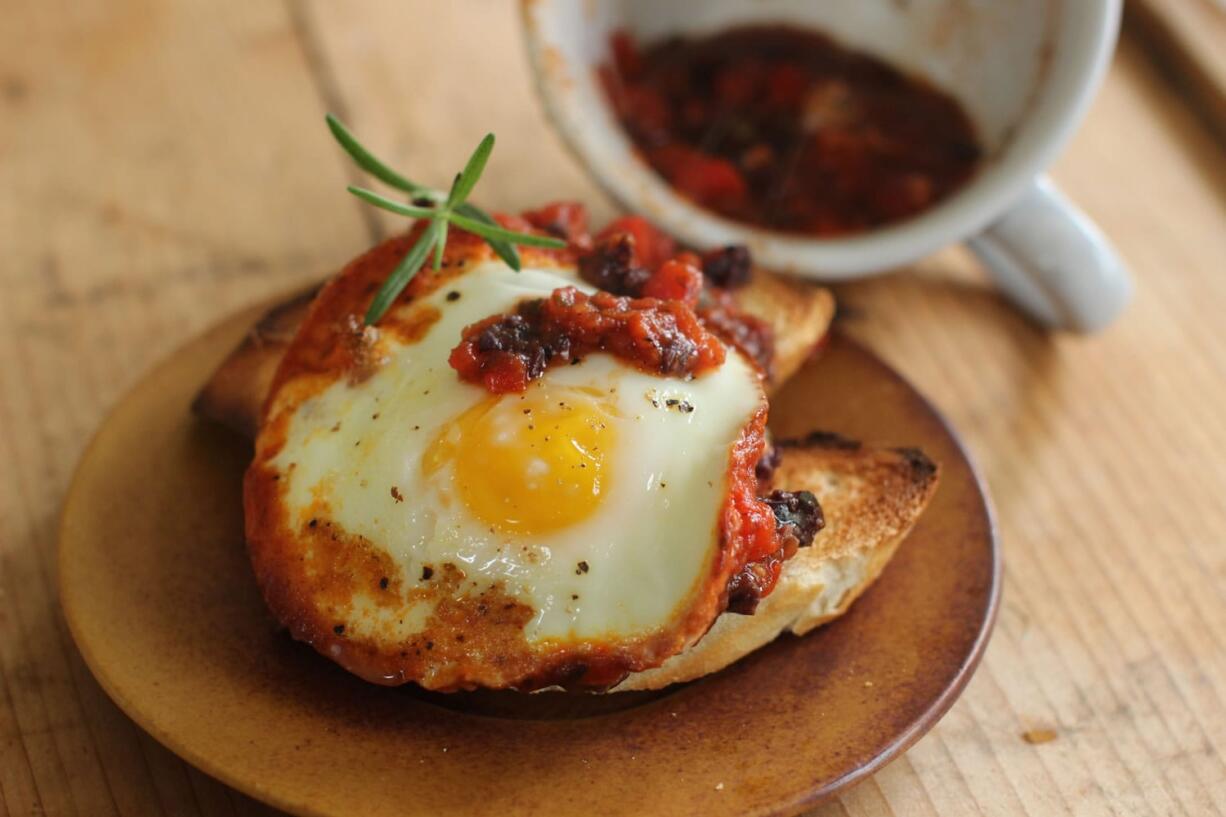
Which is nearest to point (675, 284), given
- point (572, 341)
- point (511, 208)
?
point (572, 341)

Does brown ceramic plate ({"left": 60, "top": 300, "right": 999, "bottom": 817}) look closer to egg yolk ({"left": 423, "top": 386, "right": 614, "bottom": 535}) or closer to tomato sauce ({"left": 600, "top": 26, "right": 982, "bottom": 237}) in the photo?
egg yolk ({"left": 423, "top": 386, "right": 614, "bottom": 535})

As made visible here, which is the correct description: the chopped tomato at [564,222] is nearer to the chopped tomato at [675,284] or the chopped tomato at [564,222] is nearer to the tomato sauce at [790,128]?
the chopped tomato at [675,284]

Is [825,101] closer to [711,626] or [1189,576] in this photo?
[1189,576]

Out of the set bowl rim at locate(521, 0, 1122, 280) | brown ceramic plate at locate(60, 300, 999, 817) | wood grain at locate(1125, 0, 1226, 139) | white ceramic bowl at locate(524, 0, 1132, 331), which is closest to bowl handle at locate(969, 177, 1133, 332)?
white ceramic bowl at locate(524, 0, 1132, 331)

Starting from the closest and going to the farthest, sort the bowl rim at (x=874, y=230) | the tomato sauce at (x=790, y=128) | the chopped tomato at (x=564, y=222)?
the chopped tomato at (x=564, y=222), the bowl rim at (x=874, y=230), the tomato sauce at (x=790, y=128)

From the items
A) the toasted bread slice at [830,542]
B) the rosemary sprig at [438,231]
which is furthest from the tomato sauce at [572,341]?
the toasted bread slice at [830,542]

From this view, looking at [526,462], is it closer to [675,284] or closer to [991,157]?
[675,284]

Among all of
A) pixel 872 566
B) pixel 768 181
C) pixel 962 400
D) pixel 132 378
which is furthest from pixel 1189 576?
pixel 132 378

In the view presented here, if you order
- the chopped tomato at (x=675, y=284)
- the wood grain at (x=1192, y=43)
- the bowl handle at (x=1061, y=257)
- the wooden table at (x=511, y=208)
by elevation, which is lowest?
the wooden table at (x=511, y=208)

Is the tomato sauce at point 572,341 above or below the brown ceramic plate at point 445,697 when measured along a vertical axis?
above
